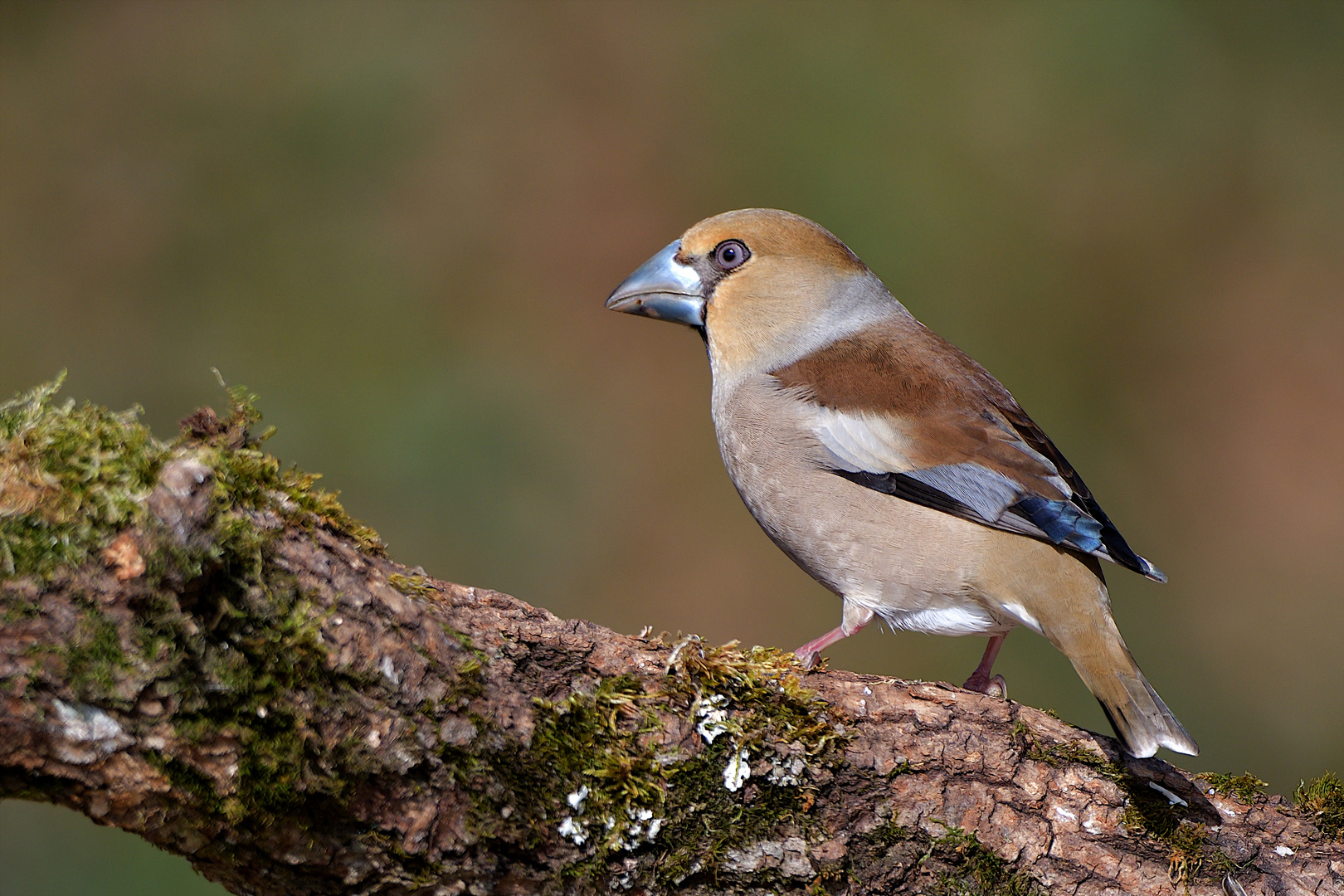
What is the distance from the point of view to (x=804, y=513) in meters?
3.22

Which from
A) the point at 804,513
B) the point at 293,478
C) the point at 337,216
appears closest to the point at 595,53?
the point at 337,216

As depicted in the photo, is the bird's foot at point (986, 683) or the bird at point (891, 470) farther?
the bird's foot at point (986, 683)

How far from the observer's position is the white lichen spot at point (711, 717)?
217 centimetres

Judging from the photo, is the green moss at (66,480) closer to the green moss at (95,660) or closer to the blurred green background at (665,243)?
the green moss at (95,660)

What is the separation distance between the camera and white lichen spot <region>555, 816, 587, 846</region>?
6.61 feet

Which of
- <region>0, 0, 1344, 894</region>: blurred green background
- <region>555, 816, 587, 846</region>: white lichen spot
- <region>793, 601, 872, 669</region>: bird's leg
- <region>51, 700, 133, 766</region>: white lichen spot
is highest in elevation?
<region>0, 0, 1344, 894</region>: blurred green background

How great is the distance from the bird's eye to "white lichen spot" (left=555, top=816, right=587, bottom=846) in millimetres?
2423

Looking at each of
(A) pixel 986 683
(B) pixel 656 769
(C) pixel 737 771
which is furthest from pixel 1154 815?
(B) pixel 656 769

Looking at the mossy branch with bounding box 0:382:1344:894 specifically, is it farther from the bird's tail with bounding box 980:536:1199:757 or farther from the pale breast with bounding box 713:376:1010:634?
the pale breast with bounding box 713:376:1010:634

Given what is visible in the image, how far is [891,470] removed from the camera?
3111mm

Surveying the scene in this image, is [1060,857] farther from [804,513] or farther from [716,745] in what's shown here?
[804,513]

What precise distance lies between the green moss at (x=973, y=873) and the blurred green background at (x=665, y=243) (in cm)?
437

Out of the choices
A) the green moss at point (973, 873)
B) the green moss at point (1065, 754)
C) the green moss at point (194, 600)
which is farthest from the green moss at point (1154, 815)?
the green moss at point (194, 600)

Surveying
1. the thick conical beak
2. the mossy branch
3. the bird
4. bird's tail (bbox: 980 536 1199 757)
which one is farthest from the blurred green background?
the mossy branch
